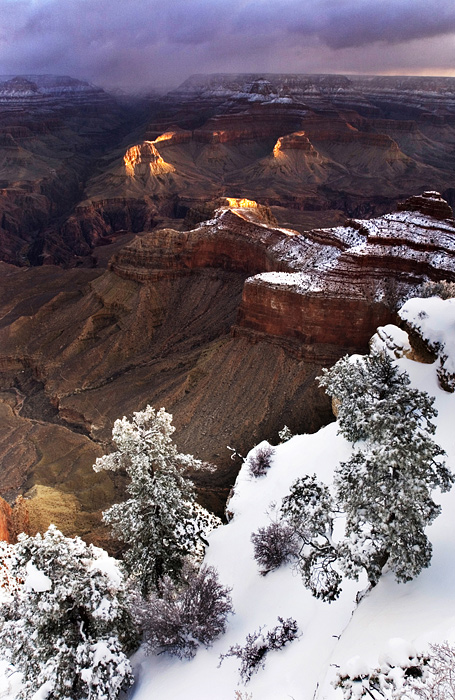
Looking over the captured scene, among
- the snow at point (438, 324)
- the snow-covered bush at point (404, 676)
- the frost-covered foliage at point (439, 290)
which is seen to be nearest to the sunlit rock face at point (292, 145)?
the frost-covered foliage at point (439, 290)

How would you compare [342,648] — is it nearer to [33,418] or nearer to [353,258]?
[353,258]

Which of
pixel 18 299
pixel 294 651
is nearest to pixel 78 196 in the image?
pixel 18 299

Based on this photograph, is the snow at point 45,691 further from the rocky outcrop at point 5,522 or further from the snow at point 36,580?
the rocky outcrop at point 5,522

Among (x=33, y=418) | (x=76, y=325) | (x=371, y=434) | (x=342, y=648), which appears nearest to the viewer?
(x=371, y=434)

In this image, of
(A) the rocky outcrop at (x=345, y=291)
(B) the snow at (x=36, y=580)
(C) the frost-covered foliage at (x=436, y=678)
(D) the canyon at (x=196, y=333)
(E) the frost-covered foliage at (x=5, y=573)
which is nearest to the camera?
(C) the frost-covered foliage at (x=436, y=678)

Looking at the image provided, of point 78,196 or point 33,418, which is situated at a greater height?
point 78,196

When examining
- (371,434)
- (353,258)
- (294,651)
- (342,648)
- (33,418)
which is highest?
(371,434)

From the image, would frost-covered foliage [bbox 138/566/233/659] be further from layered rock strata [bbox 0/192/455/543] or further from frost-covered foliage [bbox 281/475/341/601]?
layered rock strata [bbox 0/192/455/543]
